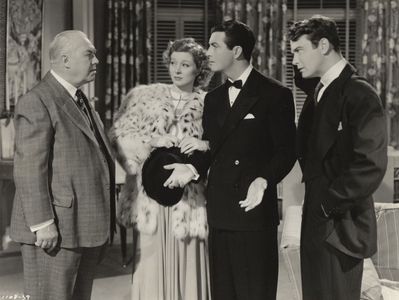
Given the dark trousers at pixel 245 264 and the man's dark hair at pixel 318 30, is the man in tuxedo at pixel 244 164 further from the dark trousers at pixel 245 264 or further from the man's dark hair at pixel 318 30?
the man's dark hair at pixel 318 30

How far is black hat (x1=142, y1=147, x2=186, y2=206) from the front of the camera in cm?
278

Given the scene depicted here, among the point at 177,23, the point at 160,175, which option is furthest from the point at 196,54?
the point at 177,23

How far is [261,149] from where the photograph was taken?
249 centimetres

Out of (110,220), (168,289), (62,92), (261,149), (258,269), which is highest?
(62,92)

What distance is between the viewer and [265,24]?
698 cm

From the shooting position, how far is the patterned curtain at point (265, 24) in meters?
6.95

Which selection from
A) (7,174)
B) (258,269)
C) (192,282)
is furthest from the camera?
(7,174)

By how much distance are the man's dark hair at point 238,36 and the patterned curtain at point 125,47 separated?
4344 mm

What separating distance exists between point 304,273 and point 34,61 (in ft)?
14.1

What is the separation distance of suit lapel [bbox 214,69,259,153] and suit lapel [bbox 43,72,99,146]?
1.88 ft

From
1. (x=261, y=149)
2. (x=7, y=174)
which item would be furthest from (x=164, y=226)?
(x=7, y=174)

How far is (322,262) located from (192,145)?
85 centimetres

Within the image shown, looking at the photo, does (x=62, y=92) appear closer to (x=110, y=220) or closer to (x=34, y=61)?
(x=110, y=220)

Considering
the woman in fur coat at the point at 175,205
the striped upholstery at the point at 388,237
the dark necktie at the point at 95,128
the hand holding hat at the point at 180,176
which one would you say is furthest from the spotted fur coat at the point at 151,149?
the striped upholstery at the point at 388,237
